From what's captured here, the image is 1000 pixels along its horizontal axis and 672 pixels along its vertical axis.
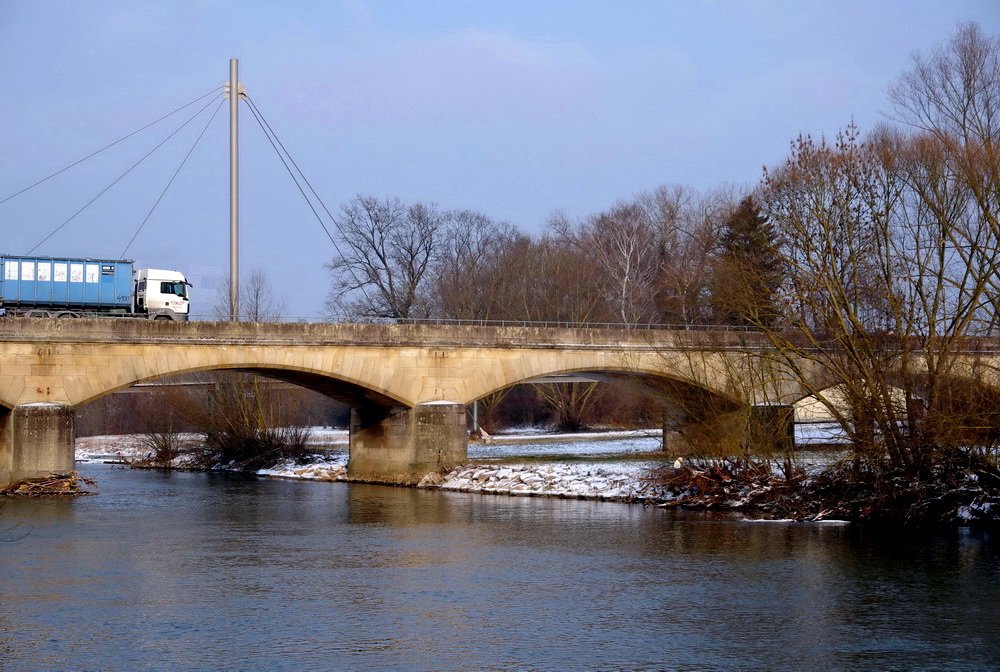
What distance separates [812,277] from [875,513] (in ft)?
17.7

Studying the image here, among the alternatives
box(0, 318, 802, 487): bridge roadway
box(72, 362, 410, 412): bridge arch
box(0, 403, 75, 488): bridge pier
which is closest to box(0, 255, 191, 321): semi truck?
box(72, 362, 410, 412): bridge arch

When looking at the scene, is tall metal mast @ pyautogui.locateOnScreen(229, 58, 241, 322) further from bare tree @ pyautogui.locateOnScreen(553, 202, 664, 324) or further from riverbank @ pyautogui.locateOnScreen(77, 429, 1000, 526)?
bare tree @ pyautogui.locateOnScreen(553, 202, 664, 324)

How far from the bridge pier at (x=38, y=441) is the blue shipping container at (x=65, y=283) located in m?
6.04

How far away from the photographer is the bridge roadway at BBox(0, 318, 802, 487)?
107 feet

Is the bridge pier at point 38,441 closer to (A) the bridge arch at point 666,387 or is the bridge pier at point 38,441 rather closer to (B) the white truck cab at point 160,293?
(B) the white truck cab at point 160,293

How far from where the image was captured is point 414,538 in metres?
23.8

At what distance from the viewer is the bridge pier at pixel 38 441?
107 ft

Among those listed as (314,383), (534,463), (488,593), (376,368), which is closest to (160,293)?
(314,383)

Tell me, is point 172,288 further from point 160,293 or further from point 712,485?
point 712,485

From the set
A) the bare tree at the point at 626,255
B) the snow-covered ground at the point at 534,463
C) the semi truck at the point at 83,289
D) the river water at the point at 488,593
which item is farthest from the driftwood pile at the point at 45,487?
the bare tree at the point at 626,255

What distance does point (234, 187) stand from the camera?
3962 centimetres

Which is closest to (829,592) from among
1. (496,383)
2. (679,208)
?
(496,383)

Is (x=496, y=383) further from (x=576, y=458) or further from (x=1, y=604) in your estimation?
(x=1, y=604)

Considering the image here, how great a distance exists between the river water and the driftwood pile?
4027 millimetres
